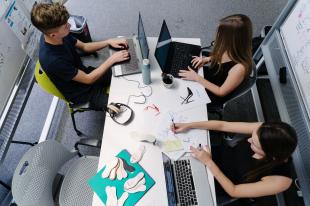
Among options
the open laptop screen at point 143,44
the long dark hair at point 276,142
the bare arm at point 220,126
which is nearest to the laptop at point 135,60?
the open laptop screen at point 143,44

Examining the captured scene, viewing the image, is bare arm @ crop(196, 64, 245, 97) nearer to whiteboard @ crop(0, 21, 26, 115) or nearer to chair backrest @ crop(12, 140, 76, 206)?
chair backrest @ crop(12, 140, 76, 206)

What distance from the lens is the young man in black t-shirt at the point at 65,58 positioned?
1665 mm

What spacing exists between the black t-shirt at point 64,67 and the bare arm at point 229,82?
0.91m

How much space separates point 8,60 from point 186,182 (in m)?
1.47

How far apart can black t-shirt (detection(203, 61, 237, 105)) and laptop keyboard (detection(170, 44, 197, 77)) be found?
0.61 feet

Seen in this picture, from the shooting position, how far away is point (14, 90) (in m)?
1.93

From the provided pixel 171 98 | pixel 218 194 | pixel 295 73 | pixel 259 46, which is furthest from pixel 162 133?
pixel 259 46

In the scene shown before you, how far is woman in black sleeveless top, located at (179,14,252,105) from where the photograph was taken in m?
1.74

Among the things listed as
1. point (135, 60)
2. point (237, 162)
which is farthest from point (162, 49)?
point (237, 162)

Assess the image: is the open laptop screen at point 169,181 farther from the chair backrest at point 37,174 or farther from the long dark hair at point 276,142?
the chair backrest at point 37,174

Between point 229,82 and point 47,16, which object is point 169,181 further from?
point 47,16

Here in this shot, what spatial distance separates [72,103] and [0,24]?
28.8 inches

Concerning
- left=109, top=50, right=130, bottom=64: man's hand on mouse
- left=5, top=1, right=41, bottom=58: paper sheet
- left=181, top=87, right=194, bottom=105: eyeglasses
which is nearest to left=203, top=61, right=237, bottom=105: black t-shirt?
left=181, top=87, right=194, bottom=105: eyeglasses

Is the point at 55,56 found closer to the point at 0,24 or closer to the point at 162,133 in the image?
the point at 0,24
